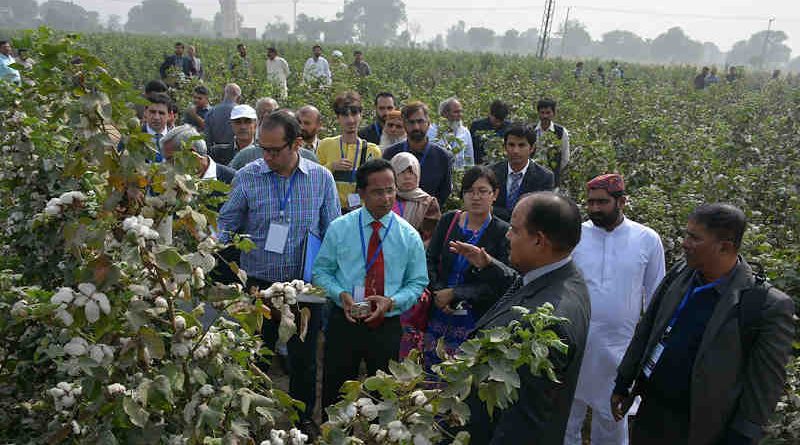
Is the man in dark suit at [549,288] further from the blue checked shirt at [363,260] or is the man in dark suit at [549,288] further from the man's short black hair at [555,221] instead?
the blue checked shirt at [363,260]

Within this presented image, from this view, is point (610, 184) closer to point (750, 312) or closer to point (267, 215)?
point (750, 312)

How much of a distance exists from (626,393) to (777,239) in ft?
9.36

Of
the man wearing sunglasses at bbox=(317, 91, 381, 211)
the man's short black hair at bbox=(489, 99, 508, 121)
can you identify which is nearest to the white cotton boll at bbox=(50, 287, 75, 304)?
the man wearing sunglasses at bbox=(317, 91, 381, 211)

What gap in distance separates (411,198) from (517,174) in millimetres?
1091

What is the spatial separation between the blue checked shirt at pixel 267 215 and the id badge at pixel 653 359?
1.94m

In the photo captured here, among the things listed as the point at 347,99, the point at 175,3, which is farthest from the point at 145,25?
the point at 347,99

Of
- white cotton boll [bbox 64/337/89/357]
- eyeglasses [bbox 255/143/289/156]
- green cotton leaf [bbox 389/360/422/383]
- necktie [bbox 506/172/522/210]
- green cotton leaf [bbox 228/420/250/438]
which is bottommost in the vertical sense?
green cotton leaf [bbox 228/420/250/438]

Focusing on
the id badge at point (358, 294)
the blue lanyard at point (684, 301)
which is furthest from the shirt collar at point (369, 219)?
the blue lanyard at point (684, 301)

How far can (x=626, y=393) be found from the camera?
3.32 m

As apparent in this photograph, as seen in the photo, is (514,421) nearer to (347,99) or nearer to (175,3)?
(347,99)

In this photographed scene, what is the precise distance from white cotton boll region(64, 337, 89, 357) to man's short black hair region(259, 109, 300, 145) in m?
2.27

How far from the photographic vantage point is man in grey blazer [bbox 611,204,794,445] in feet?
8.90

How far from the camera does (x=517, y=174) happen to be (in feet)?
16.9

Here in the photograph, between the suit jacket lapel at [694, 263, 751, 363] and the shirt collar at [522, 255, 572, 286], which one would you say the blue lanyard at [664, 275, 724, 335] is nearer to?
the suit jacket lapel at [694, 263, 751, 363]
